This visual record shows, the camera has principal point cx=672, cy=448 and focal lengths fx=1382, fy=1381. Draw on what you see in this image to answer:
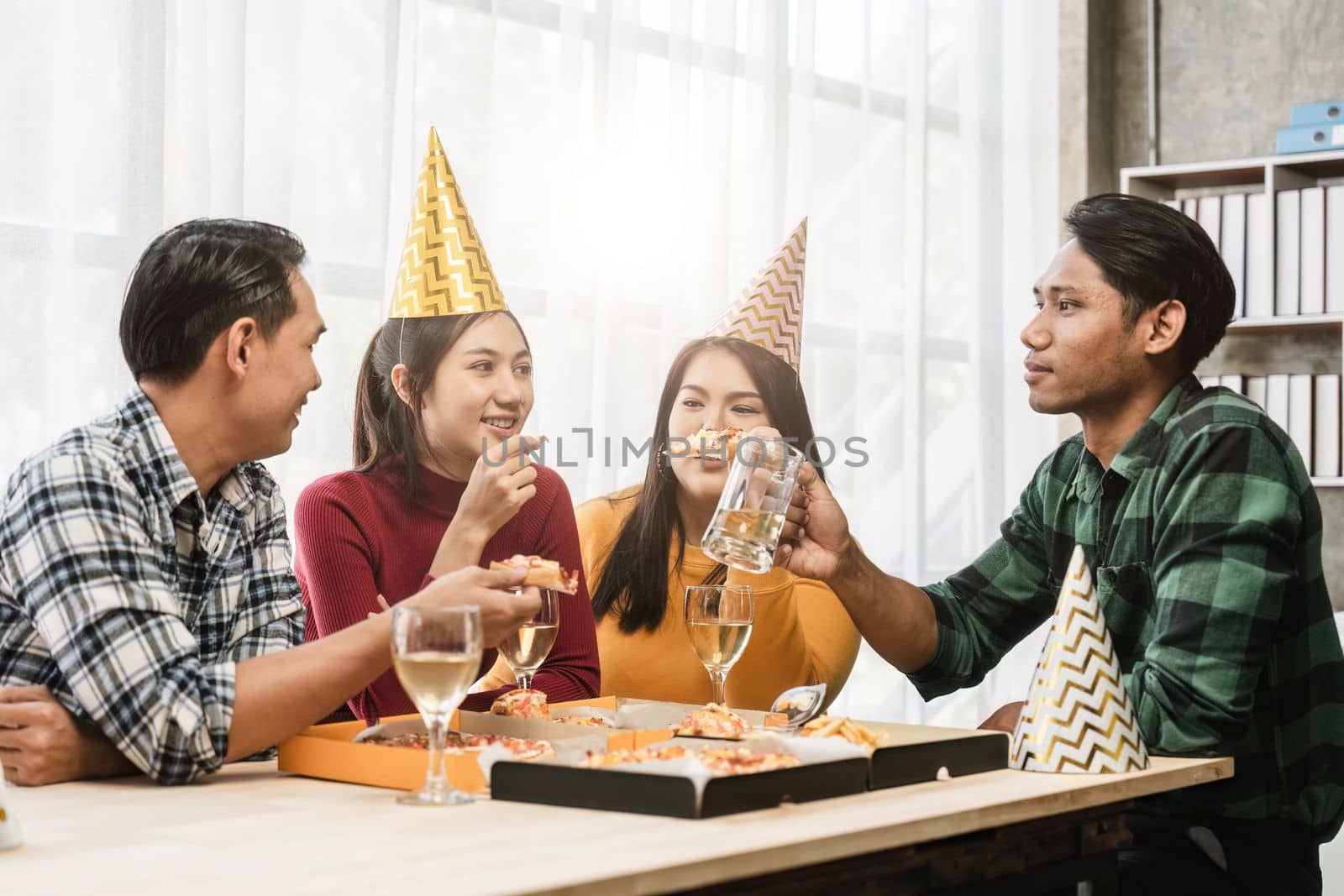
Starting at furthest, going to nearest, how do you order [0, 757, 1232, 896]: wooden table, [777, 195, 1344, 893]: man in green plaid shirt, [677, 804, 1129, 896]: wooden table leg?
1. [777, 195, 1344, 893]: man in green plaid shirt
2. [677, 804, 1129, 896]: wooden table leg
3. [0, 757, 1232, 896]: wooden table

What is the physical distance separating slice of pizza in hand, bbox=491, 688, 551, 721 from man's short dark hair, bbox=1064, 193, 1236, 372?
1.02 meters

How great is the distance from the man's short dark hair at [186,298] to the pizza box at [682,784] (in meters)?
0.60

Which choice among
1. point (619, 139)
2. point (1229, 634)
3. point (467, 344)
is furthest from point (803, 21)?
point (1229, 634)

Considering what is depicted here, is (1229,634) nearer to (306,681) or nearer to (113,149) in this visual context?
(306,681)

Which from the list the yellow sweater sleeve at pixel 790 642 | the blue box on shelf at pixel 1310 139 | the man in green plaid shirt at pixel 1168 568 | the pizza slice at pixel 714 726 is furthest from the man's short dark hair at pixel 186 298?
the blue box on shelf at pixel 1310 139

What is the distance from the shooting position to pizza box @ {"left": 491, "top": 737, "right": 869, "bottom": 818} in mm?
1063

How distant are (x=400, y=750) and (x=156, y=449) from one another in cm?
43

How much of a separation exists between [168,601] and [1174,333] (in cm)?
137

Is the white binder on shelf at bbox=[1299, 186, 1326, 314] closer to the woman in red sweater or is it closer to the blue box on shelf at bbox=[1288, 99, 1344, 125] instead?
the blue box on shelf at bbox=[1288, 99, 1344, 125]

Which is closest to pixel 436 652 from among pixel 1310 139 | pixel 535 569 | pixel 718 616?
pixel 535 569

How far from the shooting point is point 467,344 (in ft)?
6.92

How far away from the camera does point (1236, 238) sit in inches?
149

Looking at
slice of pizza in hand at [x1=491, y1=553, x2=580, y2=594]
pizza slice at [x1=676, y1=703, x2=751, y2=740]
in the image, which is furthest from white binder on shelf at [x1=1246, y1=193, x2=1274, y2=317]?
slice of pizza in hand at [x1=491, y1=553, x2=580, y2=594]

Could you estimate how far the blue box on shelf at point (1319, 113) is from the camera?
3.69 m
